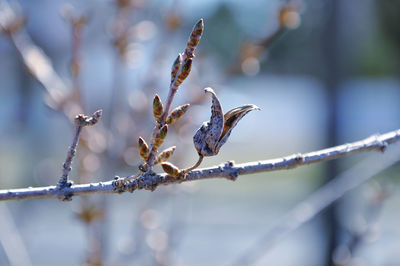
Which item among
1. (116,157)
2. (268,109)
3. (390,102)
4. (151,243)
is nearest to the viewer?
(116,157)

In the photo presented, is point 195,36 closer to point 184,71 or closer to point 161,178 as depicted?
point 184,71

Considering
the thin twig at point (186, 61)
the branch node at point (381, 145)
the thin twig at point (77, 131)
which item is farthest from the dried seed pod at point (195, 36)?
the branch node at point (381, 145)

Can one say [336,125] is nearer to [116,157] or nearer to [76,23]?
[116,157]

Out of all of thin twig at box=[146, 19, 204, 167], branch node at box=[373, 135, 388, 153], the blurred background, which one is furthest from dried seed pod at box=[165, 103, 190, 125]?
the blurred background

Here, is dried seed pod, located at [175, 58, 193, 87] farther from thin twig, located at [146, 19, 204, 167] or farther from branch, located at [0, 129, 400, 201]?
branch, located at [0, 129, 400, 201]

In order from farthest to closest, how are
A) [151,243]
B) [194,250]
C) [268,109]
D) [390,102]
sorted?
[268,109]
[390,102]
[194,250]
[151,243]

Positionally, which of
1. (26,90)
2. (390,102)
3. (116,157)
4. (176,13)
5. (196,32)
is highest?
(390,102)

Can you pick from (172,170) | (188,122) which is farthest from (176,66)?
(188,122)

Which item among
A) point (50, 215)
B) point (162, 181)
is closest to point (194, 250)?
point (50, 215)
